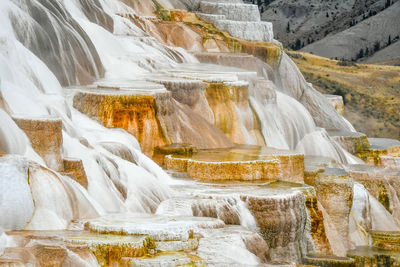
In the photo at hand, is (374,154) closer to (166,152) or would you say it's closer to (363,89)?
(166,152)

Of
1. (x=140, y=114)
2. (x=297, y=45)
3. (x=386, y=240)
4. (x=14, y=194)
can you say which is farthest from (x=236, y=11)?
(x=297, y=45)

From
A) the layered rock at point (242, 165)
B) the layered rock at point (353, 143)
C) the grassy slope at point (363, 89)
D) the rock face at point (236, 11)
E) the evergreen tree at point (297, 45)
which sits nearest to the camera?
the layered rock at point (242, 165)

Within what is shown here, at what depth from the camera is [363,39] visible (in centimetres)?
8175

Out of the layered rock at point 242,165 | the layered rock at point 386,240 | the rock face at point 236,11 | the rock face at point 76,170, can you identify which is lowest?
the layered rock at point 386,240

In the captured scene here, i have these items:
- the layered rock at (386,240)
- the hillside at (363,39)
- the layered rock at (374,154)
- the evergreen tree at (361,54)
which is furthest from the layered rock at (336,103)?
the evergreen tree at (361,54)

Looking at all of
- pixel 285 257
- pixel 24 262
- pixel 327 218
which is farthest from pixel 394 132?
pixel 24 262

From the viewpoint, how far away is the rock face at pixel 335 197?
67.0 ft

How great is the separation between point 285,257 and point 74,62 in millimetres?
6984

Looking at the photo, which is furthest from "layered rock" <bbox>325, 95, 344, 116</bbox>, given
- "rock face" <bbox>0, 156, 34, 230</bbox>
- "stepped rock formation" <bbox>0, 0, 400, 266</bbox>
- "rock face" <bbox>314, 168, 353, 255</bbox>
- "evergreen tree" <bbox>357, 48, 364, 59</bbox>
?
"evergreen tree" <bbox>357, 48, 364, 59</bbox>

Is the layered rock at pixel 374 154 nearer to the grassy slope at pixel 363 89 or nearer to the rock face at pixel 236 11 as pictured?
the rock face at pixel 236 11

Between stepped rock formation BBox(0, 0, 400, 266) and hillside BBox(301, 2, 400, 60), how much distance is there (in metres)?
49.2

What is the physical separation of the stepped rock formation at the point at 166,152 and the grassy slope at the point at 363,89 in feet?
59.4

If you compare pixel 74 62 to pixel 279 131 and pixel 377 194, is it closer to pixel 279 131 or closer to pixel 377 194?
pixel 279 131

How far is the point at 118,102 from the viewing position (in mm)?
19234
